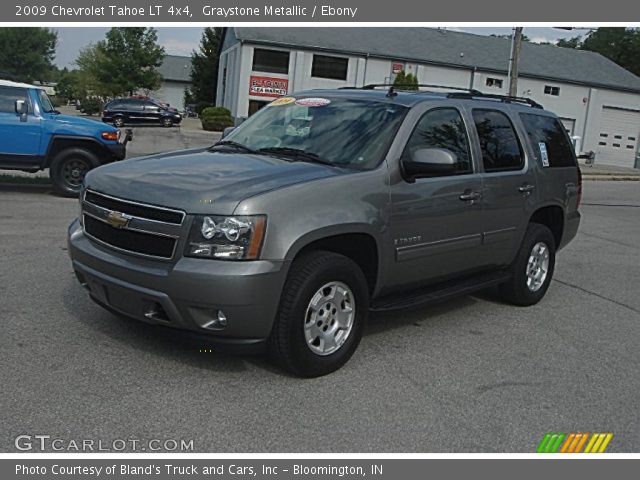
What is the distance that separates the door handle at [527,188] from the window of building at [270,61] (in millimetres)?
33440

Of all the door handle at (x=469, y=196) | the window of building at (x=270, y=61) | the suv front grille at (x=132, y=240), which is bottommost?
the suv front grille at (x=132, y=240)

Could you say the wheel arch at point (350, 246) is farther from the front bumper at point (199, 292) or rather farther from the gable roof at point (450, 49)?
the gable roof at point (450, 49)

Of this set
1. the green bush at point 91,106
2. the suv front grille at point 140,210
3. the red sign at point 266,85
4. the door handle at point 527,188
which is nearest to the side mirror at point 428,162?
the door handle at point 527,188

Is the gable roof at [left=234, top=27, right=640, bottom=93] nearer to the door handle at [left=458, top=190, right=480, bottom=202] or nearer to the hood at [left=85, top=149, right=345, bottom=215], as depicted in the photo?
the door handle at [left=458, top=190, right=480, bottom=202]

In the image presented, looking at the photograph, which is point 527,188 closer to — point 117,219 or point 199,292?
point 199,292

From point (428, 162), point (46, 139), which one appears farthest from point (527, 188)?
point (46, 139)

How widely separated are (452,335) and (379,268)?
1200mm

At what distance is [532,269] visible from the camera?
6605mm

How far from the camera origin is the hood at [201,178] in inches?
158

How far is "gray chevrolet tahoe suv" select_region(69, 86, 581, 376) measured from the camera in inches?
156

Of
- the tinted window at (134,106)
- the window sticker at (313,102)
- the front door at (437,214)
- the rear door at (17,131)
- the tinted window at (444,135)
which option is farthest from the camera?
the tinted window at (134,106)

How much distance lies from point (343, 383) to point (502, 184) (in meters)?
2.41

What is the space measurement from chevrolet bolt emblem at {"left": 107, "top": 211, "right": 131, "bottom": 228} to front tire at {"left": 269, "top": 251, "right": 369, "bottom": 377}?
3.45 ft
